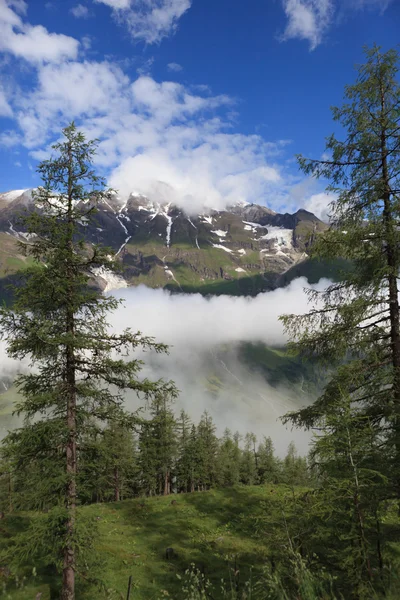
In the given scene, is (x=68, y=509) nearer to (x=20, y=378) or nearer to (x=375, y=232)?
(x=20, y=378)

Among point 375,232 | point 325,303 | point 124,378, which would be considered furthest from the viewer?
point 124,378

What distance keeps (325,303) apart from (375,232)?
2997mm

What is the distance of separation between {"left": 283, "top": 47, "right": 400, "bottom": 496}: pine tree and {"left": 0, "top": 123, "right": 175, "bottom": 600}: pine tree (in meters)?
6.51

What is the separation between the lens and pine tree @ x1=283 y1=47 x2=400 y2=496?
11328 mm

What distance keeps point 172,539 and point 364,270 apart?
21023mm

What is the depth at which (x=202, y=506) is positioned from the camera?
89.3 ft

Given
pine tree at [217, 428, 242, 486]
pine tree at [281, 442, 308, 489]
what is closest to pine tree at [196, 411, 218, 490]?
pine tree at [217, 428, 242, 486]

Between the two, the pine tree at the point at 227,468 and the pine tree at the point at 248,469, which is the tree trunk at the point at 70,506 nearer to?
the pine tree at the point at 227,468

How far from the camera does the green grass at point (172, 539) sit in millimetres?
16312

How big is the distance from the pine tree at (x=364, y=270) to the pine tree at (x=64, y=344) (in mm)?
6514

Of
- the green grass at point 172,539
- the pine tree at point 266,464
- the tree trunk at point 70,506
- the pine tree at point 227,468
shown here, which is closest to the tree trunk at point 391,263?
the green grass at point 172,539

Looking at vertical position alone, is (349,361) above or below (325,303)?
below

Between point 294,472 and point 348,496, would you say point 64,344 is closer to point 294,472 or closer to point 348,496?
point 348,496

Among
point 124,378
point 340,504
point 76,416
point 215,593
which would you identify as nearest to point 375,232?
A: point 340,504
